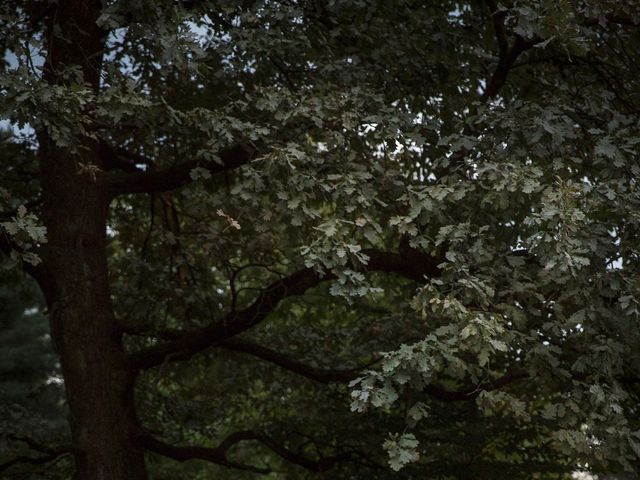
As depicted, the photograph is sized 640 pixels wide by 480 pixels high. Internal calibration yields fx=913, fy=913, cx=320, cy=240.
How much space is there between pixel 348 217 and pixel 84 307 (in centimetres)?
314

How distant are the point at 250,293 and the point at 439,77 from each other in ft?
17.4

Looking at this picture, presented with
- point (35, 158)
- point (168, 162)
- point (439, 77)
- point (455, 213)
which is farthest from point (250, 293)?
point (455, 213)

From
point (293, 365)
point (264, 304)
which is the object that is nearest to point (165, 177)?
point (264, 304)

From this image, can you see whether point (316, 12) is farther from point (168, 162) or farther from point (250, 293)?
point (250, 293)

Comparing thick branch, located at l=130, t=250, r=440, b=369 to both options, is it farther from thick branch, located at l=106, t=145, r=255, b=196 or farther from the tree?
thick branch, located at l=106, t=145, r=255, b=196

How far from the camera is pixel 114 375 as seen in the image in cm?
916

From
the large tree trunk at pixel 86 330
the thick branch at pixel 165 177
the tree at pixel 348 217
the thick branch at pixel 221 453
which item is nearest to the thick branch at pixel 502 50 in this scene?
the tree at pixel 348 217

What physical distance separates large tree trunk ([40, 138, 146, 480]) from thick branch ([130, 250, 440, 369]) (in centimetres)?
42

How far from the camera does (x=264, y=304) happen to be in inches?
358

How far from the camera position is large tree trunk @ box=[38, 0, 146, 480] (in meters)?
8.91

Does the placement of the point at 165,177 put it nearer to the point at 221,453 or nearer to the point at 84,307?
the point at 84,307

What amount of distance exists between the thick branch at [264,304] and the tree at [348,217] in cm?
3

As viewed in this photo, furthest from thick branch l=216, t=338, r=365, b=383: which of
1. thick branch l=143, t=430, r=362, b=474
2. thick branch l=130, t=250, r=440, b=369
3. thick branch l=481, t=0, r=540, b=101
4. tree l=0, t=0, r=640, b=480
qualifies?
thick branch l=481, t=0, r=540, b=101

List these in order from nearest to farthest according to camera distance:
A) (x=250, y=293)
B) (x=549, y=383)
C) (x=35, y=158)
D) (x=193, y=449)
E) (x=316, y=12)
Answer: (x=549, y=383)
(x=316, y=12)
(x=193, y=449)
(x=35, y=158)
(x=250, y=293)
